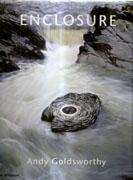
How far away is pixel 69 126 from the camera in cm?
144

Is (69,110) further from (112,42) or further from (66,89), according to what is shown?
(112,42)

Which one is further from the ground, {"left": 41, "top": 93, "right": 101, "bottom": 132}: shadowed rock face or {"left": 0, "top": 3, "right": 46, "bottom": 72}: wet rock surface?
{"left": 0, "top": 3, "right": 46, "bottom": 72}: wet rock surface

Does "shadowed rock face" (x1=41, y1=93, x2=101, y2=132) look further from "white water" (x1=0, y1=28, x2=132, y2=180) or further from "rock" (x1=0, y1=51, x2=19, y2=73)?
"rock" (x1=0, y1=51, x2=19, y2=73)

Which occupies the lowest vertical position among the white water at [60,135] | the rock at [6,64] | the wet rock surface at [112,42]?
the white water at [60,135]

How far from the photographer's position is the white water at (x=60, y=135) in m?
1.45

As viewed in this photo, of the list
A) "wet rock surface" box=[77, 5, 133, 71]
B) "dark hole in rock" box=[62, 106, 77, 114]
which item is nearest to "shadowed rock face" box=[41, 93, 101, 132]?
"dark hole in rock" box=[62, 106, 77, 114]

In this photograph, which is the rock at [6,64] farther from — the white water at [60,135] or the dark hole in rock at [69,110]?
the dark hole in rock at [69,110]

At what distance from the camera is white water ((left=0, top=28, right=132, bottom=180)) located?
4.75 feet

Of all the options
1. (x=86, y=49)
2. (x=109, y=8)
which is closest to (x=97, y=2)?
(x=109, y=8)

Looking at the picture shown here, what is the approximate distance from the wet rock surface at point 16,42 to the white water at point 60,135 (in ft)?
0.11

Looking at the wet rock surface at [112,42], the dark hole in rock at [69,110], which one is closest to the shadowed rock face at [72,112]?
the dark hole in rock at [69,110]

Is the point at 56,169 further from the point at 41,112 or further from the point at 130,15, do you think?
the point at 130,15

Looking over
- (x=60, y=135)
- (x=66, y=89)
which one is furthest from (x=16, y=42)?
(x=60, y=135)

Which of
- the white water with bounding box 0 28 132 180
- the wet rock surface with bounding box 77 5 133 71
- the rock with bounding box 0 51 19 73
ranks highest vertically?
the wet rock surface with bounding box 77 5 133 71
